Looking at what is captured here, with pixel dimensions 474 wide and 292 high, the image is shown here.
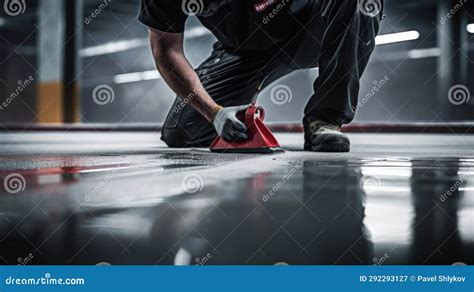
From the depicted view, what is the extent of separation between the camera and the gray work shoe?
1.31 metres

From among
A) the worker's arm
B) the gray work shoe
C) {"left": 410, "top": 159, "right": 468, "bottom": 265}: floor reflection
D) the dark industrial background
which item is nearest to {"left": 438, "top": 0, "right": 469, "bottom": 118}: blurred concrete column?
the dark industrial background

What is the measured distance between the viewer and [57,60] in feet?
11.8

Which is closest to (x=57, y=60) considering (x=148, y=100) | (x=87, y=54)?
(x=87, y=54)

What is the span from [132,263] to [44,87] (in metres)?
3.43

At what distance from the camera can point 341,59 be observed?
1.38 meters

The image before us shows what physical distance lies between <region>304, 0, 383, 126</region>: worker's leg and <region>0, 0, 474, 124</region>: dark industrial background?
1771mm

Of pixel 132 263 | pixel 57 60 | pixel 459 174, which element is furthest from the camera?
pixel 57 60

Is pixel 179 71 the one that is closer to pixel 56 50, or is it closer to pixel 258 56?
pixel 258 56

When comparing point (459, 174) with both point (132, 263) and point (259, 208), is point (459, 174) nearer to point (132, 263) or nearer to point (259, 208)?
point (259, 208)

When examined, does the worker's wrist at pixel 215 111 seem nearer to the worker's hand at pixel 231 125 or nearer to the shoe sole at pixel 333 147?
the worker's hand at pixel 231 125

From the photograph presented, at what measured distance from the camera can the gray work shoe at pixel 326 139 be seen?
4.31ft

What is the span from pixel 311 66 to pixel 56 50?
85.1 inches

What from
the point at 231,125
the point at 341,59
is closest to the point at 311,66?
Answer: the point at 341,59

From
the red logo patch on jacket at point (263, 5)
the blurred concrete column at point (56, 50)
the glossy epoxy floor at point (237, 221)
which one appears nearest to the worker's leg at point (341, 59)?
the red logo patch on jacket at point (263, 5)
